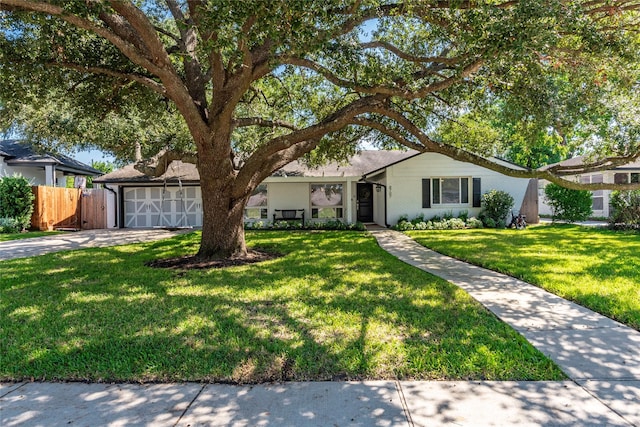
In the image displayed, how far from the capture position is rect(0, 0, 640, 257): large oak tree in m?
5.74

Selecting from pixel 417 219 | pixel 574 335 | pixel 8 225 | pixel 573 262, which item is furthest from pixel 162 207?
pixel 574 335

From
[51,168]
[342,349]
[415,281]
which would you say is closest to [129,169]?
[51,168]

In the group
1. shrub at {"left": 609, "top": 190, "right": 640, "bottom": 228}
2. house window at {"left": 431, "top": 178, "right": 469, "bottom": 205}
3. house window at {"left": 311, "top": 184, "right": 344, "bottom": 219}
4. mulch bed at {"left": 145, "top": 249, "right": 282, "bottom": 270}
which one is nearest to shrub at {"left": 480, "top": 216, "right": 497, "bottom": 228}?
house window at {"left": 431, "top": 178, "right": 469, "bottom": 205}

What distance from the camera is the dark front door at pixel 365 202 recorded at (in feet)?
72.0

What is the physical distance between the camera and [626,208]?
577 inches

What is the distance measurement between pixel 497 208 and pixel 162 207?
54.0 feet

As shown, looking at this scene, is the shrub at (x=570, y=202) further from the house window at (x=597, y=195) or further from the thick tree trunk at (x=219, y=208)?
the thick tree trunk at (x=219, y=208)

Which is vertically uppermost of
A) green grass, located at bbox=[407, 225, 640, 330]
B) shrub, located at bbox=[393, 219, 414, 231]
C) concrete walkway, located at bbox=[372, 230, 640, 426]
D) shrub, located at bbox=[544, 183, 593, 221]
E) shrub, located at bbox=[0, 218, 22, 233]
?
shrub, located at bbox=[544, 183, 593, 221]

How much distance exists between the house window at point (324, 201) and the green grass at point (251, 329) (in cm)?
1181

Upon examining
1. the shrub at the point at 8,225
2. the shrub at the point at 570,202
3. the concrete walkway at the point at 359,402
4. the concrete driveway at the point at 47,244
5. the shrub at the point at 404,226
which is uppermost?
the shrub at the point at 570,202

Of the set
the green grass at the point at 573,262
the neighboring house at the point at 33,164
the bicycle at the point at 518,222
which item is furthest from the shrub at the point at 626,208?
the neighboring house at the point at 33,164

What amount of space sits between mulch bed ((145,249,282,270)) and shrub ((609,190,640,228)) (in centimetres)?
1413

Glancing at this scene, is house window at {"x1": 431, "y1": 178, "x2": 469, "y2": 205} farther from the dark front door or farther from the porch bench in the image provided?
the porch bench

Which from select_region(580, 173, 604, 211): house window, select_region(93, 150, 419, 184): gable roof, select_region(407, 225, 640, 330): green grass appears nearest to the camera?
select_region(407, 225, 640, 330): green grass
